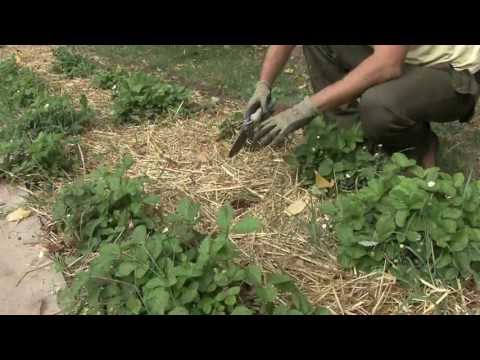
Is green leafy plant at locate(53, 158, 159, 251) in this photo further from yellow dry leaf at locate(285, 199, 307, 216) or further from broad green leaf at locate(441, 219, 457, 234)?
broad green leaf at locate(441, 219, 457, 234)

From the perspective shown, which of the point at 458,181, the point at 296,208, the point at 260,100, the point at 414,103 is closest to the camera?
the point at 458,181

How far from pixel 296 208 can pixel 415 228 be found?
659 mm

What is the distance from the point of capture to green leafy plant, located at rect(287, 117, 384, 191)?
2369 millimetres

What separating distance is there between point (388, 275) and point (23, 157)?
1.88 m

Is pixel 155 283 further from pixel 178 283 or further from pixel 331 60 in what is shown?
pixel 331 60

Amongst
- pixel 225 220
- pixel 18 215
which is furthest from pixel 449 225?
pixel 18 215

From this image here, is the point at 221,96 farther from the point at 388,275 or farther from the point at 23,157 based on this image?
the point at 388,275

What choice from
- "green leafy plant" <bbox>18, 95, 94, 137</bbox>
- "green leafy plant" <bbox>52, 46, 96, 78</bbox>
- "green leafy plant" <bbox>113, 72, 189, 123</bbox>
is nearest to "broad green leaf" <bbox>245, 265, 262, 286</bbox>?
"green leafy plant" <bbox>18, 95, 94, 137</bbox>

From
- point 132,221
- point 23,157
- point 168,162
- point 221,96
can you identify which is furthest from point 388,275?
point 221,96

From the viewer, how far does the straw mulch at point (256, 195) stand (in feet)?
Result: 6.02

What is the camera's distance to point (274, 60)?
2.73 meters

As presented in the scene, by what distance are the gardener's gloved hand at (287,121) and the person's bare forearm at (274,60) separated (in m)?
0.45

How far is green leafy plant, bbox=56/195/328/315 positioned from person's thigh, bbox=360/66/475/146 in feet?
2.97
